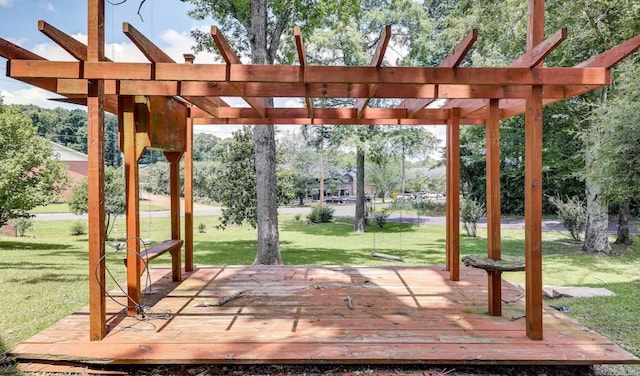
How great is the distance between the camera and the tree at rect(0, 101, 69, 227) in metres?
9.12

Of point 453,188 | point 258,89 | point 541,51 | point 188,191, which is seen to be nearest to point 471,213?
point 453,188

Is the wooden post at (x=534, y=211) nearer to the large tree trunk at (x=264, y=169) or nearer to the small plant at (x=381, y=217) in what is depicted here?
the large tree trunk at (x=264, y=169)

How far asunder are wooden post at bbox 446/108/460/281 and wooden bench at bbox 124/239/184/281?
3388 mm

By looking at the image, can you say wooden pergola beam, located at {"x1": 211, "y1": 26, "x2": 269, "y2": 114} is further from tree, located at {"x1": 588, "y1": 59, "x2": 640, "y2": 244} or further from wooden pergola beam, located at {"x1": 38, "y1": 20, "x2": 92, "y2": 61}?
tree, located at {"x1": 588, "y1": 59, "x2": 640, "y2": 244}

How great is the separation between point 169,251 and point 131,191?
40.1 inches

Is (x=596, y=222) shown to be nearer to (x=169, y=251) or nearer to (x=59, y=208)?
(x=169, y=251)

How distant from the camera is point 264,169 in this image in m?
7.46

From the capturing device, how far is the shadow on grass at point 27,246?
9879 mm

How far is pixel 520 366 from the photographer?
3.05 meters

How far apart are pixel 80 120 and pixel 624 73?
24.0 metres

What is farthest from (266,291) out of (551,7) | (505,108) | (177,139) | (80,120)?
(80,120)

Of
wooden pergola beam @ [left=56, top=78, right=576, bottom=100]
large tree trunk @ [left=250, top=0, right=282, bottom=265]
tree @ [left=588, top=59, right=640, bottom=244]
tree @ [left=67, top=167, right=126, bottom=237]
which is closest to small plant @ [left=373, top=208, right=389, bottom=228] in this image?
large tree trunk @ [left=250, top=0, right=282, bottom=265]

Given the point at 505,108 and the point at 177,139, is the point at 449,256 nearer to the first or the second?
the point at 505,108

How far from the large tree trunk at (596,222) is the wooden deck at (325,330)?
584cm
